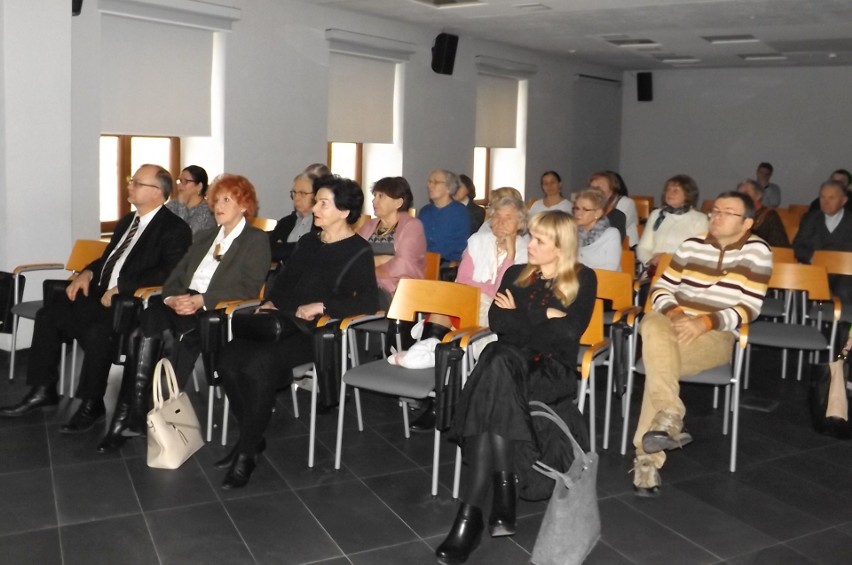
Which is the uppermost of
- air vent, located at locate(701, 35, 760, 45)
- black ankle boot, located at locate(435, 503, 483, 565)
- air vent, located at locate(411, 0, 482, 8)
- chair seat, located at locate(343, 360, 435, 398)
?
air vent, located at locate(701, 35, 760, 45)

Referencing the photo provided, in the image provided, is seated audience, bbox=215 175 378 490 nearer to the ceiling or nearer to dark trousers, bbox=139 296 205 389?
dark trousers, bbox=139 296 205 389

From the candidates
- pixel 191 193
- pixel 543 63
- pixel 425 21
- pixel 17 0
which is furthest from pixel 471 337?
pixel 543 63

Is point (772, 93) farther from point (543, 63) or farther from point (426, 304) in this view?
point (426, 304)

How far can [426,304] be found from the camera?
4.12 meters

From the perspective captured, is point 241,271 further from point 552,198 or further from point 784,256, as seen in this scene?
point 552,198

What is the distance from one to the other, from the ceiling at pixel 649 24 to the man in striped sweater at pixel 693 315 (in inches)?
154

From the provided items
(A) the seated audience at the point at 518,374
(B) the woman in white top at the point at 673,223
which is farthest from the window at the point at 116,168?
(A) the seated audience at the point at 518,374

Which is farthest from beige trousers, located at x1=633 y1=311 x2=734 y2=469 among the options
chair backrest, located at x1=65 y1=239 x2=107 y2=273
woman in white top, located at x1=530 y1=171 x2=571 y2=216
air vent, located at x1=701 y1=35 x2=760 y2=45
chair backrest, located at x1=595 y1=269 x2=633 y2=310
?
air vent, located at x1=701 y1=35 x2=760 y2=45

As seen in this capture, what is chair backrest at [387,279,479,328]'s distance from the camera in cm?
400

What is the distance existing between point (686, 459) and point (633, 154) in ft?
35.3

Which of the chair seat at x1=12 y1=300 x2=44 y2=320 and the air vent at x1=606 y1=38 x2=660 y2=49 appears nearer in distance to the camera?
the chair seat at x1=12 y1=300 x2=44 y2=320

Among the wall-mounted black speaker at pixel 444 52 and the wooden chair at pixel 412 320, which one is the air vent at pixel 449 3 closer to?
the wall-mounted black speaker at pixel 444 52

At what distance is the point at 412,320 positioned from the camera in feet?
13.8

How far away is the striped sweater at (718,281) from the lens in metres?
4.08
